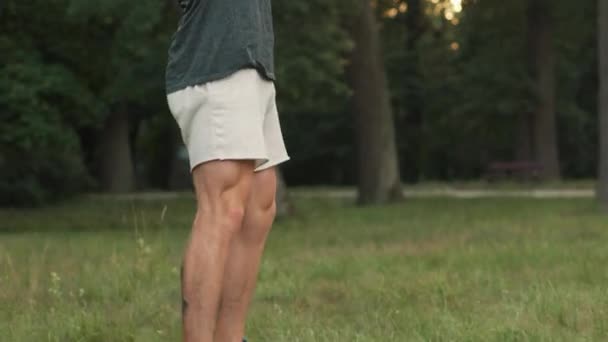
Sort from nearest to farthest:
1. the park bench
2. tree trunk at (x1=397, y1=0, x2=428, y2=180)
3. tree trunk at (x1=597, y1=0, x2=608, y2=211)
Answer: tree trunk at (x1=597, y1=0, x2=608, y2=211) < the park bench < tree trunk at (x1=397, y1=0, x2=428, y2=180)

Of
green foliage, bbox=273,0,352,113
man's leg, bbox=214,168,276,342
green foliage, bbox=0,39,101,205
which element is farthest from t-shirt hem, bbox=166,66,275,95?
green foliage, bbox=273,0,352,113

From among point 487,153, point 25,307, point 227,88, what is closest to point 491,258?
point 25,307

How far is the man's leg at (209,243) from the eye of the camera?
3.88 meters

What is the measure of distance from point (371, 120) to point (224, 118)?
17.4m

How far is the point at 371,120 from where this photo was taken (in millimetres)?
21203

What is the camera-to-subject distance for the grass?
4.95 meters

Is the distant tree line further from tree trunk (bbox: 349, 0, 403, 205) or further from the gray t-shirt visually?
the gray t-shirt

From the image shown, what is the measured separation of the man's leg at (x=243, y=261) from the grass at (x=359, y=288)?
0.63 metres

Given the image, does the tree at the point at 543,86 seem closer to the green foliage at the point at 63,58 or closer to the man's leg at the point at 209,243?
the green foliage at the point at 63,58

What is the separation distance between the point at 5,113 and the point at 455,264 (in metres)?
9.42

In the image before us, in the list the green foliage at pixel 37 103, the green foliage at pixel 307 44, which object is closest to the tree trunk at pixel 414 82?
the green foliage at pixel 307 44

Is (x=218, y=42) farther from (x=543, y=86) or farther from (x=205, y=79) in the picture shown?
(x=543, y=86)

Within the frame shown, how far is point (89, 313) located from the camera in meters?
5.30

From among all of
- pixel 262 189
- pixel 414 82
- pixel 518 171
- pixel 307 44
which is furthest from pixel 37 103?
pixel 414 82
